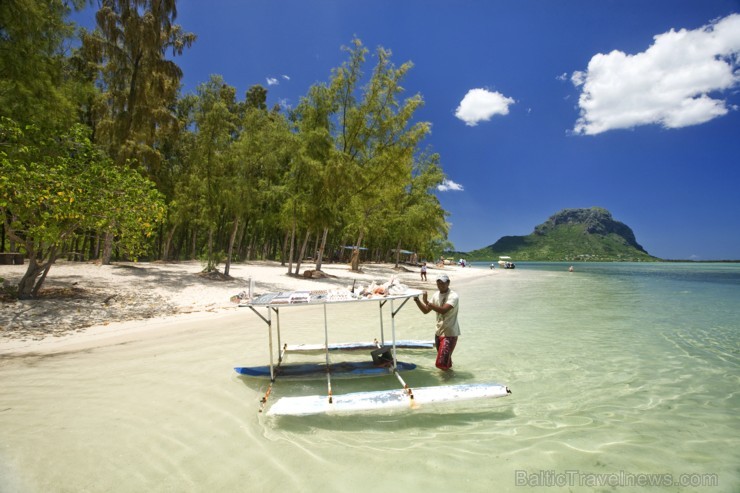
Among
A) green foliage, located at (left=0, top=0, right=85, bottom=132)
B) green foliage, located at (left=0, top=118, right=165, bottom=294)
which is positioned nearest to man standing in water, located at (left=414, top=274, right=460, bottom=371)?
green foliage, located at (left=0, top=118, right=165, bottom=294)

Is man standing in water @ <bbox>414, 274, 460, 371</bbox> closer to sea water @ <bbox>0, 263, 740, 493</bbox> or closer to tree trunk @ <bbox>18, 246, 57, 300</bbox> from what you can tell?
sea water @ <bbox>0, 263, 740, 493</bbox>

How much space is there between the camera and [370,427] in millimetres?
5059

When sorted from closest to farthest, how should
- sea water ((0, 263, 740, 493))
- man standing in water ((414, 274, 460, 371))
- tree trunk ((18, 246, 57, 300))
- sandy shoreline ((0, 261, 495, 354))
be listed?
1. sea water ((0, 263, 740, 493))
2. man standing in water ((414, 274, 460, 371))
3. sandy shoreline ((0, 261, 495, 354))
4. tree trunk ((18, 246, 57, 300))

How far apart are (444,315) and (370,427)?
266cm

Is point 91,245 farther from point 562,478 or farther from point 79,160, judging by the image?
point 562,478

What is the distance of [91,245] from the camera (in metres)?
31.4

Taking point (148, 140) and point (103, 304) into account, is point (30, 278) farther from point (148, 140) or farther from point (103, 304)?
point (148, 140)

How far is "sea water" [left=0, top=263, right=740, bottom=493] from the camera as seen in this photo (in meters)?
3.88

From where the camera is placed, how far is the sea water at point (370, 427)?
12.7 ft

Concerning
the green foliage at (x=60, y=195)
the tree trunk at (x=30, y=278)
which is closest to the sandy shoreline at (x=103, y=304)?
the tree trunk at (x=30, y=278)

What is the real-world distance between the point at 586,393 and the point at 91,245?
3883cm

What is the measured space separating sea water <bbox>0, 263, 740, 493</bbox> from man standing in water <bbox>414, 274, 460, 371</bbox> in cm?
54

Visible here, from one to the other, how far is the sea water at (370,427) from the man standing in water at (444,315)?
1.76ft

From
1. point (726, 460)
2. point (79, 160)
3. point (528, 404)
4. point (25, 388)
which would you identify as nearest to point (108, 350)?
point (25, 388)
